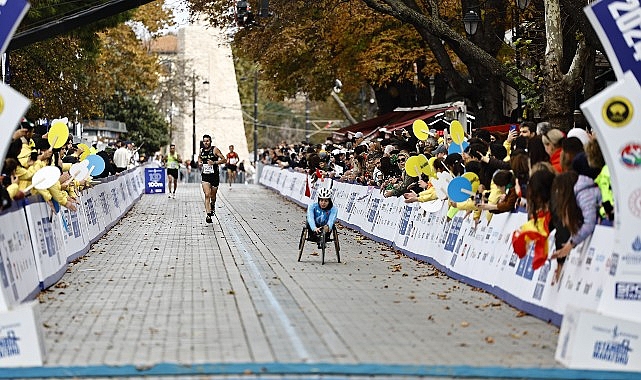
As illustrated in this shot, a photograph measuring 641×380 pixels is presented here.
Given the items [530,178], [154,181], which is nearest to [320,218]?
[530,178]

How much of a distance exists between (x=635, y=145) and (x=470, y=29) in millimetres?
19161

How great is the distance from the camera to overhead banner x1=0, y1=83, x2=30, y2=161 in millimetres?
11586

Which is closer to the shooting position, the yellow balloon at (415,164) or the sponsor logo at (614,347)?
the sponsor logo at (614,347)

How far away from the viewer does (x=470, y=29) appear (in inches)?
1180

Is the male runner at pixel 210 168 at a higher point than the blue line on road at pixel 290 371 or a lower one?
lower

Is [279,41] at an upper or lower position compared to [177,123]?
upper

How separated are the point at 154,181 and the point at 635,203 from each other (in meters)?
42.0

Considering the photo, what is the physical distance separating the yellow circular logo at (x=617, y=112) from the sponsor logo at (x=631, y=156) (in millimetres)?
205

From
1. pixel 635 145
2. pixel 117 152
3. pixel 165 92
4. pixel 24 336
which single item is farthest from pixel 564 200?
pixel 165 92

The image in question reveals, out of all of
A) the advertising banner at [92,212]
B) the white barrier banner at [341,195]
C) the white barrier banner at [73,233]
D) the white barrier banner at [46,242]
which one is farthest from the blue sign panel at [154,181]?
the white barrier banner at [46,242]

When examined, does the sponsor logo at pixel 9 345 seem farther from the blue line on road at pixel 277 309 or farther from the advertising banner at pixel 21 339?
the blue line on road at pixel 277 309

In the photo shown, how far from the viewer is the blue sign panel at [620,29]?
37.2 feet

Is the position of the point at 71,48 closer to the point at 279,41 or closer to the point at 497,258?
the point at 279,41

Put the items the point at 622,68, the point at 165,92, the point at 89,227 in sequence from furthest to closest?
the point at 165,92 → the point at 89,227 → the point at 622,68
